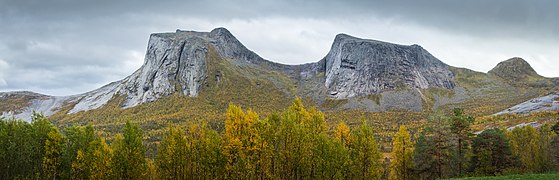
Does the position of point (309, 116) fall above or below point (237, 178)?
above

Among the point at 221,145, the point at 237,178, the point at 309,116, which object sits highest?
the point at 309,116

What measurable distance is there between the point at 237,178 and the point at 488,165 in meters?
33.6

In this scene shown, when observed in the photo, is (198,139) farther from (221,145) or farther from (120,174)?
(120,174)

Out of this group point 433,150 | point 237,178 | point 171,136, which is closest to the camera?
point 237,178

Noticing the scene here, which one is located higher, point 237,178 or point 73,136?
point 73,136

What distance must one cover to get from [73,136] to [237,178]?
1963 cm

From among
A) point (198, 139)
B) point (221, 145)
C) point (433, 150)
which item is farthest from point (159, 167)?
point (433, 150)

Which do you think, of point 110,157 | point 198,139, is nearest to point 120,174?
point 110,157

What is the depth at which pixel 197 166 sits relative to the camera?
4725 cm

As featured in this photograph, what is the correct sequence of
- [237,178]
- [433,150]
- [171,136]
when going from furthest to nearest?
[433,150] < [171,136] < [237,178]

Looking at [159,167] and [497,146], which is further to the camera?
[497,146]

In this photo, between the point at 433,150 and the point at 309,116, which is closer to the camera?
the point at 309,116

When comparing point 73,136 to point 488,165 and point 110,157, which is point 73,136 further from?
point 488,165

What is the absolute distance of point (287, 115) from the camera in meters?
44.7
